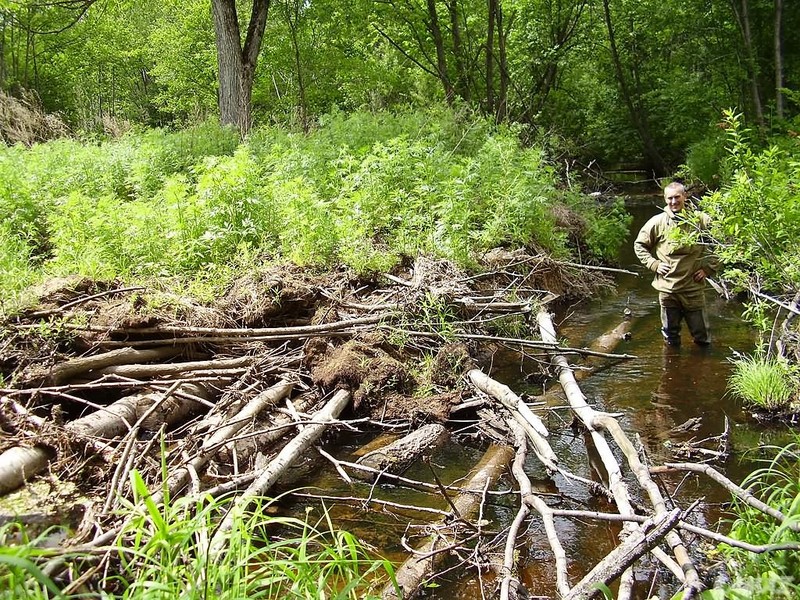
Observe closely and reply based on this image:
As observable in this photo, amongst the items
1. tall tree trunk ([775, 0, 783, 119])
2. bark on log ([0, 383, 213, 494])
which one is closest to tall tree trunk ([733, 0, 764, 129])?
tall tree trunk ([775, 0, 783, 119])

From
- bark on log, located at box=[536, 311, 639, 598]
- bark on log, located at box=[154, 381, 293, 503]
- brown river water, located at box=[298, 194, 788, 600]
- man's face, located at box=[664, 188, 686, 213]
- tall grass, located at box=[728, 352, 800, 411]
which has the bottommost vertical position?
A: brown river water, located at box=[298, 194, 788, 600]

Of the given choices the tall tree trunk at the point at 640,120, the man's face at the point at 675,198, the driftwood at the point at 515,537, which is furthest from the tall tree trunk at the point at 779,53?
the driftwood at the point at 515,537

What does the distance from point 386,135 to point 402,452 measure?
9594 millimetres

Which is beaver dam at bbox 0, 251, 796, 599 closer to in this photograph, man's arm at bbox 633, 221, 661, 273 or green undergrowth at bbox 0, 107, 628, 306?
green undergrowth at bbox 0, 107, 628, 306

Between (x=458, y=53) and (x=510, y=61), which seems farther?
(x=510, y=61)

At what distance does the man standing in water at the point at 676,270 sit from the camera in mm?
7719

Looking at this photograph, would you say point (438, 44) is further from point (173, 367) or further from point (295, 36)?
point (173, 367)

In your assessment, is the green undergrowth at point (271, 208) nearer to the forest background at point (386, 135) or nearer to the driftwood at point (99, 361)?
the forest background at point (386, 135)

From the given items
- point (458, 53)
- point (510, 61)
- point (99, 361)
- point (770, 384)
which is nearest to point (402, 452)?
point (99, 361)

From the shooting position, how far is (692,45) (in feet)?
69.2

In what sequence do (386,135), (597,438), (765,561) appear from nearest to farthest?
(765,561)
(597,438)
(386,135)

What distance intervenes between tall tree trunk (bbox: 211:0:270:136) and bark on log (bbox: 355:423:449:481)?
10.5 meters

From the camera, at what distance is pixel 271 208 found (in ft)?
27.0

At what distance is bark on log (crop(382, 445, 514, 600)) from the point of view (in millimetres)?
3535
